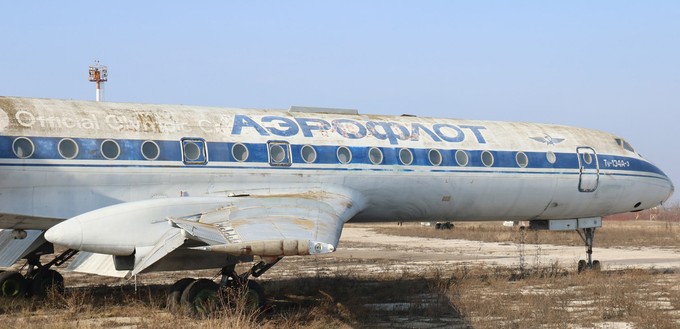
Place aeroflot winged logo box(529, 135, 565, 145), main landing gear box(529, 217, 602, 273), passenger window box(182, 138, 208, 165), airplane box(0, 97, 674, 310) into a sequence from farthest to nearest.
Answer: main landing gear box(529, 217, 602, 273), aeroflot winged logo box(529, 135, 565, 145), passenger window box(182, 138, 208, 165), airplane box(0, 97, 674, 310)

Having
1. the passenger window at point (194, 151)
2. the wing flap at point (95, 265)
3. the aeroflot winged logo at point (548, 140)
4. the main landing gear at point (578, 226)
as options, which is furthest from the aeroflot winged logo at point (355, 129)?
the wing flap at point (95, 265)

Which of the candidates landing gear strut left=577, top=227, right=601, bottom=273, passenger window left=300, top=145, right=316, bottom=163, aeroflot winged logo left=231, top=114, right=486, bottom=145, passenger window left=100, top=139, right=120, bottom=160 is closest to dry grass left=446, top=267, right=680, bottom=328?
landing gear strut left=577, top=227, right=601, bottom=273

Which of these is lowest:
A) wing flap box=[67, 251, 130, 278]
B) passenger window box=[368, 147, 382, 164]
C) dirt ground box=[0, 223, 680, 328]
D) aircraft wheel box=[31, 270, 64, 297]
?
dirt ground box=[0, 223, 680, 328]

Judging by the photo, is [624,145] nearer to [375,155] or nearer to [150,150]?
[375,155]

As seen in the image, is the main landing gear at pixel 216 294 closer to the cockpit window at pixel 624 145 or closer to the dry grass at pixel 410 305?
the dry grass at pixel 410 305

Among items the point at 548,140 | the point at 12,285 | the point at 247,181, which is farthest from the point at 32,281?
the point at 548,140

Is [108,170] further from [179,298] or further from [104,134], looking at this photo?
[179,298]

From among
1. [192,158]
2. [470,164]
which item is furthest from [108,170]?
[470,164]

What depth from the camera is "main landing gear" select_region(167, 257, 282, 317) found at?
46.0 ft

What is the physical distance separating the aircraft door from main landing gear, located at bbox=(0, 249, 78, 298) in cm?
1215

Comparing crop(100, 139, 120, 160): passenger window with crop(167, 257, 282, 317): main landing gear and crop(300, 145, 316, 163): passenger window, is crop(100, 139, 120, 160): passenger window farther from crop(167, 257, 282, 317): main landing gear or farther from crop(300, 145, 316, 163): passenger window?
crop(300, 145, 316, 163): passenger window

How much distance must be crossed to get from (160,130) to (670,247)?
3081cm

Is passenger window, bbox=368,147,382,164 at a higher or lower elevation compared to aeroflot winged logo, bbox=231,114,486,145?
lower

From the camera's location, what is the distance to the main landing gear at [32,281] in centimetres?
1759
